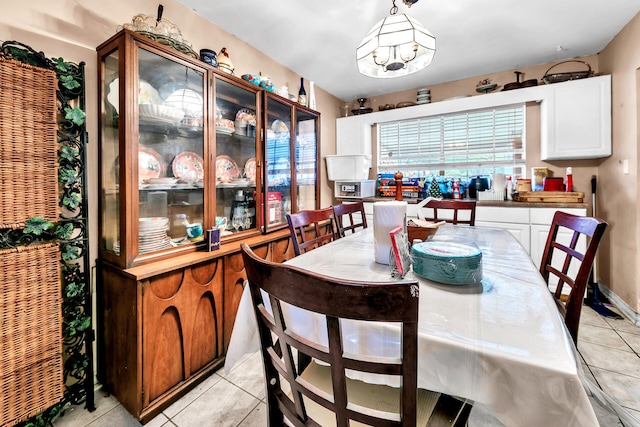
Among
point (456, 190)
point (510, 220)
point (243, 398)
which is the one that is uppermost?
point (456, 190)

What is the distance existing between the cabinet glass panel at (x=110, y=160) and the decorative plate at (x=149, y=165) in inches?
4.8

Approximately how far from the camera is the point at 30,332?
123 cm

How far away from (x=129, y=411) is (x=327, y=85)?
144 inches

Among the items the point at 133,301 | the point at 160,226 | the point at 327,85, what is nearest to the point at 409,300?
the point at 133,301

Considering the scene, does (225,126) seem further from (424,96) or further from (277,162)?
(424,96)

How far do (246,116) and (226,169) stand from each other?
453 millimetres

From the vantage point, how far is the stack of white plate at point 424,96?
11.7ft

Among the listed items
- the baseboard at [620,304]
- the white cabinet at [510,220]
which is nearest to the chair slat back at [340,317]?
the white cabinet at [510,220]

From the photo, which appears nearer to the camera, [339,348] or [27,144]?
[339,348]

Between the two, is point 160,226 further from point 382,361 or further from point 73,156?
point 382,361

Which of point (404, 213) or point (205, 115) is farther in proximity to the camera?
point (205, 115)

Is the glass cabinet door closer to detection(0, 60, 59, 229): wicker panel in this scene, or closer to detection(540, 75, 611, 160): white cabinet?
detection(0, 60, 59, 229): wicker panel

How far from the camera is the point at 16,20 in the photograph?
51.6 inches

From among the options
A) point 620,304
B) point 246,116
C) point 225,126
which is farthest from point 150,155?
point 620,304
